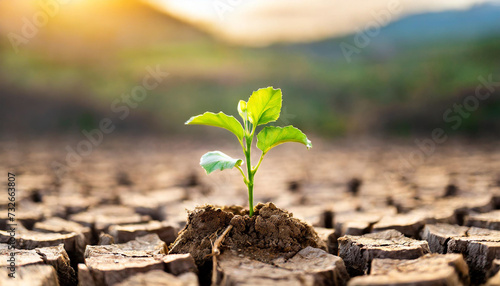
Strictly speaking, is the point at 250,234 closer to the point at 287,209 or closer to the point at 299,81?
the point at 287,209

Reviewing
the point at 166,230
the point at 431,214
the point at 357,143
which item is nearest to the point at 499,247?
the point at 431,214

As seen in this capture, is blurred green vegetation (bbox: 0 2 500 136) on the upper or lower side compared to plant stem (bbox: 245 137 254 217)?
upper

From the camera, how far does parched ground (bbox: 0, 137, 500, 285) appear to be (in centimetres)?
138

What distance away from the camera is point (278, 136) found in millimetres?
1496

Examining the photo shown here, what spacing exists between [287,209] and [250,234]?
1.16m

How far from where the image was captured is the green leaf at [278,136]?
1.45 meters

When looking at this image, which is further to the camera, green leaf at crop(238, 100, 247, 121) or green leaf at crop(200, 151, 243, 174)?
green leaf at crop(238, 100, 247, 121)

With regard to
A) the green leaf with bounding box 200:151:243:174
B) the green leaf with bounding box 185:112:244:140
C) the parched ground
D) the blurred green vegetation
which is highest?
the blurred green vegetation

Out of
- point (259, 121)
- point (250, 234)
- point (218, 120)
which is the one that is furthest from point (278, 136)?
point (250, 234)

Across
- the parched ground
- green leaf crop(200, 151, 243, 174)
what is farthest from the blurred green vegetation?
green leaf crop(200, 151, 243, 174)

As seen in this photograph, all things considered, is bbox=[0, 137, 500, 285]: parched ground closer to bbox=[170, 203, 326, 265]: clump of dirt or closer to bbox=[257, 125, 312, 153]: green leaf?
bbox=[170, 203, 326, 265]: clump of dirt

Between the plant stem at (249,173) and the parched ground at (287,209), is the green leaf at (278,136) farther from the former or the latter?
the parched ground at (287,209)

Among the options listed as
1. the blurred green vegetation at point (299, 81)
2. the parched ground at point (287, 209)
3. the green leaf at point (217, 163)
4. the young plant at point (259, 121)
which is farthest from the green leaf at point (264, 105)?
the blurred green vegetation at point (299, 81)

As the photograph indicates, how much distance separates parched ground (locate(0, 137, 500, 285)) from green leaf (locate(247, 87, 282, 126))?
510mm
